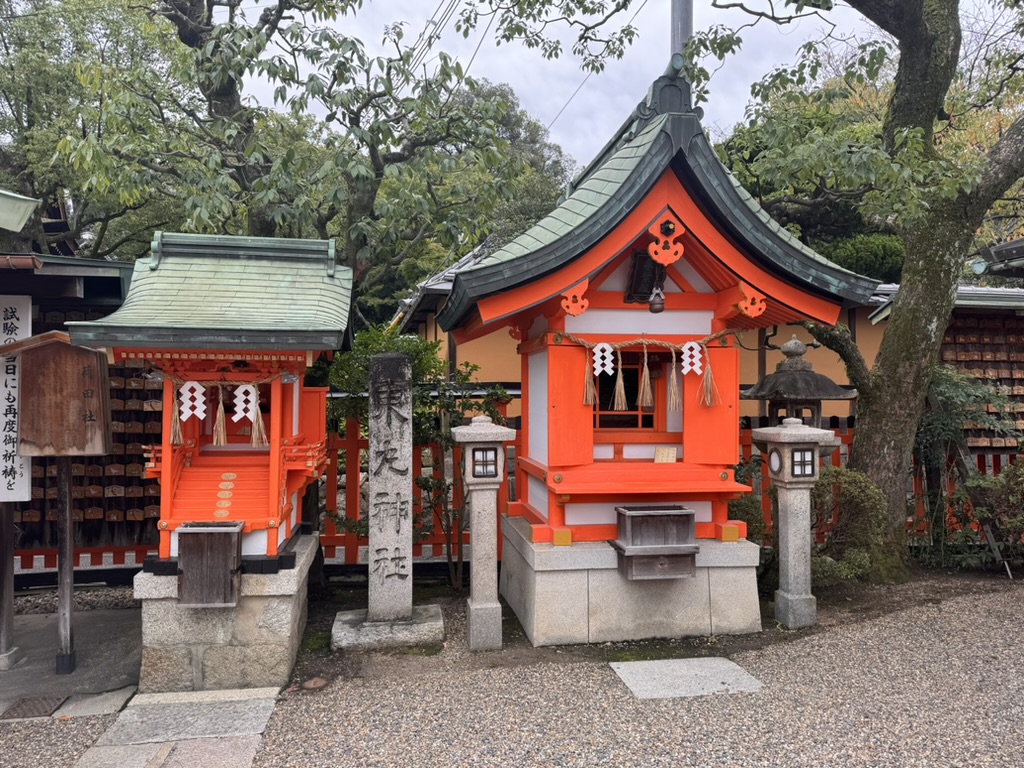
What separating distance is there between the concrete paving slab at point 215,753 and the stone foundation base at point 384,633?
4.88 ft

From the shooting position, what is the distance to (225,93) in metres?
7.45

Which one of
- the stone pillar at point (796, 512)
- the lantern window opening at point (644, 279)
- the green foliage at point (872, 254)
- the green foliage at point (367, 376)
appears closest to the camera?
the lantern window opening at point (644, 279)

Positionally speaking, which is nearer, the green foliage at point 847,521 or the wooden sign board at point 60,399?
the wooden sign board at point 60,399

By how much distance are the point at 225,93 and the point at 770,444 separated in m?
7.37

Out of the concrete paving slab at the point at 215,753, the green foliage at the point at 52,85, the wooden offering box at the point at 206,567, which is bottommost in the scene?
the concrete paving slab at the point at 215,753

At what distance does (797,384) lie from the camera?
6867 mm

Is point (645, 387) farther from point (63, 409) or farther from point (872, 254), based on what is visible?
point (872, 254)

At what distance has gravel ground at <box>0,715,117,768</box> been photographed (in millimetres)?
4188

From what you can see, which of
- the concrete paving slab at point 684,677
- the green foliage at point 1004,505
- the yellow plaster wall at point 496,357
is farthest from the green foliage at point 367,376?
the green foliage at point 1004,505

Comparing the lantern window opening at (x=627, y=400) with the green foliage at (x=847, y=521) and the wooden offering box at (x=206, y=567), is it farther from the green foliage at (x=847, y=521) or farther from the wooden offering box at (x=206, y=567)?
the wooden offering box at (x=206, y=567)

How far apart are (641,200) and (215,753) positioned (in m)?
5.33

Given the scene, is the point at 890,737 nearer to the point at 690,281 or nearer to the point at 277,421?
the point at 690,281

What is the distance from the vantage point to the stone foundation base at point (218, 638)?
5.14m

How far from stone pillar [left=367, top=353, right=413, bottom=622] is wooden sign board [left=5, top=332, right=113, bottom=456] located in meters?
2.38
